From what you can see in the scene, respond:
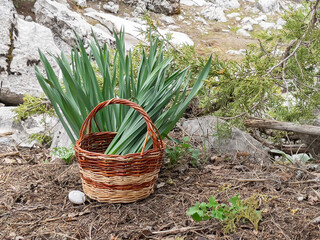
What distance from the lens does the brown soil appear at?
5.76 feet

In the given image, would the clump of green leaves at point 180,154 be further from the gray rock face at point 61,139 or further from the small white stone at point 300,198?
the gray rock face at point 61,139

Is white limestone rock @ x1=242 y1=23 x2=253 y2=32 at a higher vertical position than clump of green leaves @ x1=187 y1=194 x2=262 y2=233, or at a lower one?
lower

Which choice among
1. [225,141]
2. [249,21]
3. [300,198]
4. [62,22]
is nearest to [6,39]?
[62,22]

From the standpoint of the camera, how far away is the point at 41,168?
8.68 feet

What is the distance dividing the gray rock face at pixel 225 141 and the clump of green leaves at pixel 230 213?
96 centimetres

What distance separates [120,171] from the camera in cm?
193

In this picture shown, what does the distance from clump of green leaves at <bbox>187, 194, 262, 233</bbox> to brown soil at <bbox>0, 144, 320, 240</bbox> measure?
39 millimetres

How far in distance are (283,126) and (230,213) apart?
4.03ft

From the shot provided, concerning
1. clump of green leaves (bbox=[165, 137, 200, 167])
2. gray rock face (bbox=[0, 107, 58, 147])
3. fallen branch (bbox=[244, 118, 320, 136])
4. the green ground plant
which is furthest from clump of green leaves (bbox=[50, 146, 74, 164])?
fallen branch (bbox=[244, 118, 320, 136])

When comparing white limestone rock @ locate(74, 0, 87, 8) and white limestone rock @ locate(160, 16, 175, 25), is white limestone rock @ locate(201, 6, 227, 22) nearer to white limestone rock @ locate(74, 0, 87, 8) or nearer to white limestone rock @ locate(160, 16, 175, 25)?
white limestone rock @ locate(160, 16, 175, 25)

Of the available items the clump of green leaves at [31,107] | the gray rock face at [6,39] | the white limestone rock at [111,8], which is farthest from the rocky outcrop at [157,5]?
the clump of green leaves at [31,107]

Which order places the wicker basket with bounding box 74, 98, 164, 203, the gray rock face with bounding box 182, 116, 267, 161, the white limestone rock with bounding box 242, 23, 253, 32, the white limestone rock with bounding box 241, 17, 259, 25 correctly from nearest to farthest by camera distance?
the wicker basket with bounding box 74, 98, 164, 203
the gray rock face with bounding box 182, 116, 267, 161
the white limestone rock with bounding box 242, 23, 253, 32
the white limestone rock with bounding box 241, 17, 259, 25

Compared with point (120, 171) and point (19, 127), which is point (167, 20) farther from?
point (120, 171)

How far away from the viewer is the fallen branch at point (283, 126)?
265 cm
